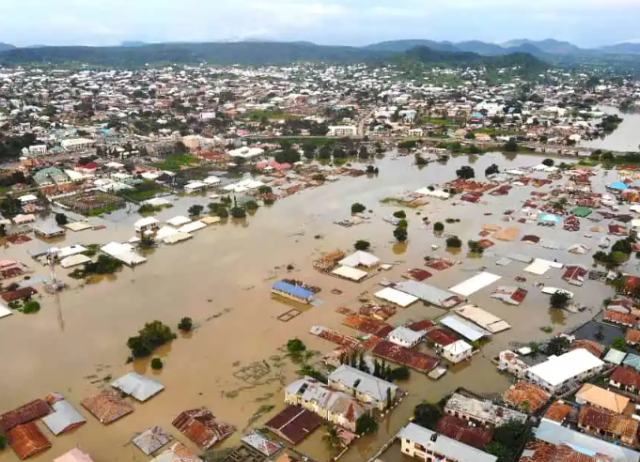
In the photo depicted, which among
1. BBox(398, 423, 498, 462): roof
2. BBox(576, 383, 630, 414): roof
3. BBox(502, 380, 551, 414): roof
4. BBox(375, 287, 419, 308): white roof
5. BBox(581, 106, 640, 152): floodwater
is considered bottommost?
BBox(375, 287, 419, 308): white roof

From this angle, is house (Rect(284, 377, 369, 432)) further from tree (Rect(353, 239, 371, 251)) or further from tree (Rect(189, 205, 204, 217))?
tree (Rect(189, 205, 204, 217))

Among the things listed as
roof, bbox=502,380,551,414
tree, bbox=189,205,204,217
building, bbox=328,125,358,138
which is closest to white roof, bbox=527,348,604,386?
roof, bbox=502,380,551,414

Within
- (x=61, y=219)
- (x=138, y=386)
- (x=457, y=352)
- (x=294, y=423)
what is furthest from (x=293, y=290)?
(x=61, y=219)

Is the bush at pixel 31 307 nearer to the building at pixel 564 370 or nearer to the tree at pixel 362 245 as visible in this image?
the tree at pixel 362 245

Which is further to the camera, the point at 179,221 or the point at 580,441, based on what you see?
the point at 179,221

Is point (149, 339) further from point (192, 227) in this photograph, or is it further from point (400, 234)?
point (400, 234)

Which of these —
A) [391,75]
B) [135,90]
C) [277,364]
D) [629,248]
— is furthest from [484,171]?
[391,75]
